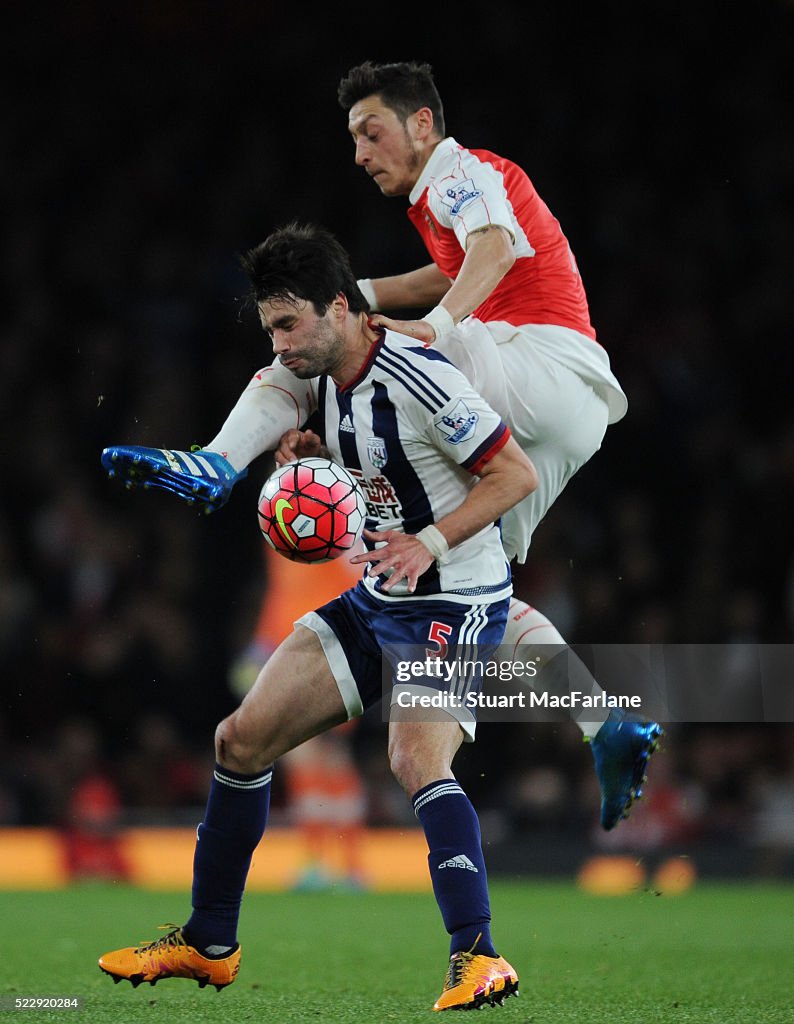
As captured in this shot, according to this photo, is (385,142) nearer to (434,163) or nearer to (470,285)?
(434,163)

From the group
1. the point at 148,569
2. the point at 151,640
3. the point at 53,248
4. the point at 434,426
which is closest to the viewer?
the point at 434,426

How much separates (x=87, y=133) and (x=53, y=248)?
121cm

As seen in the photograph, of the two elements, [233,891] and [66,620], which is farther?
[66,620]

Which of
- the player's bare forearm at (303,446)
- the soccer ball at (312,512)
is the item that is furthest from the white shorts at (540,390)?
the soccer ball at (312,512)

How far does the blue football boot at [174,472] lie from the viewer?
401 centimetres

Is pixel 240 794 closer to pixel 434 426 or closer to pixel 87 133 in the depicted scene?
pixel 434 426

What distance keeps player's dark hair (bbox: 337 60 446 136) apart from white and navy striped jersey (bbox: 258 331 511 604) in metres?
0.97

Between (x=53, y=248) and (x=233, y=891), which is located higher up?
(x=53, y=248)

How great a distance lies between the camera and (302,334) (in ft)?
13.1

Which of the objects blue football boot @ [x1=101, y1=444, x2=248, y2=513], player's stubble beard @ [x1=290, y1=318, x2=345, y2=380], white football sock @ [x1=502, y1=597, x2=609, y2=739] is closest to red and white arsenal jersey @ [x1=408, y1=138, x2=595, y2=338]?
player's stubble beard @ [x1=290, y1=318, x2=345, y2=380]

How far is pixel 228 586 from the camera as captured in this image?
10.5 metres

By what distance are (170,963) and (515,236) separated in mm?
2381

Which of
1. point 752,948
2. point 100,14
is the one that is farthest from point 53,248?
point 752,948

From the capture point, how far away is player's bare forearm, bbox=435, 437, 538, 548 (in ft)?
12.9
